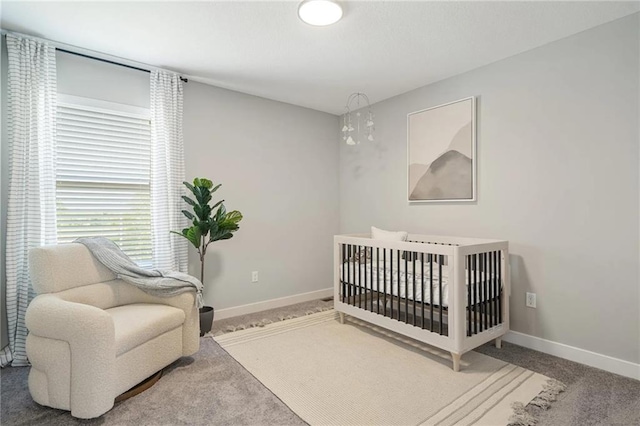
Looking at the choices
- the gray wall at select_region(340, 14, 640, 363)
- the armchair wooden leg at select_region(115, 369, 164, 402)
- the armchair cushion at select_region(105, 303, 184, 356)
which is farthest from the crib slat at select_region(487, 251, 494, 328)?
the armchair wooden leg at select_region(115, 369, 164, 402)

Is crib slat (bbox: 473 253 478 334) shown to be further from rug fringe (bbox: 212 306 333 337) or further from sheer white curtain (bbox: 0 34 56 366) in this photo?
sheer white curtain (bbox: 0 34 56 366)

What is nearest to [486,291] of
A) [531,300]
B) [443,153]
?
[531,300]

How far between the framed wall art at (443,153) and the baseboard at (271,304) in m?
1.66

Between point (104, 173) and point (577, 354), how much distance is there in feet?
12.6

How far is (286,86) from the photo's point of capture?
328 centimetres

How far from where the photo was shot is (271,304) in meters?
3.65

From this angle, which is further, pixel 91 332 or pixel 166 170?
pixel 166 170

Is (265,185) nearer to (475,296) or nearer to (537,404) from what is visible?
(475,296)

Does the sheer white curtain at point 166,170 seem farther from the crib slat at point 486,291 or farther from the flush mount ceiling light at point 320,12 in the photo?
the crib slat at point 486,291

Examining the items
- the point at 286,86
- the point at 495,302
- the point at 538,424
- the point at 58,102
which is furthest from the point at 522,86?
the point at 58,102

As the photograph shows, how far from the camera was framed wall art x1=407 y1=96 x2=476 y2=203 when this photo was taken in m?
2.89

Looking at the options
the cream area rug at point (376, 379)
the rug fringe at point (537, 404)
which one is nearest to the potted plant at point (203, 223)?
the cream area rug at point (376, 379)

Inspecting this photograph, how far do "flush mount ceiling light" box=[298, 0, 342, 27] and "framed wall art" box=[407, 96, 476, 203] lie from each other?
1.50 meters

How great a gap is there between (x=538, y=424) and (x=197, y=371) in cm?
199
